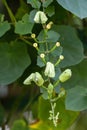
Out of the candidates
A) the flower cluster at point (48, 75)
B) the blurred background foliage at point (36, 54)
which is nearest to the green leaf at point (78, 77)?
the blurred background foliage at point (36, 54)

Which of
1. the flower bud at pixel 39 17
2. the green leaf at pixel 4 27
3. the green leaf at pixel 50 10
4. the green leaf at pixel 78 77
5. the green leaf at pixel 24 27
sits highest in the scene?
the flower bud at pixel 39 17

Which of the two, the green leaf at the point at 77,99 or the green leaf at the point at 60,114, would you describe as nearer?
the green leaf at the point at 77,99

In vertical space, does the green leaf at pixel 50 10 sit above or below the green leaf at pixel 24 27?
above

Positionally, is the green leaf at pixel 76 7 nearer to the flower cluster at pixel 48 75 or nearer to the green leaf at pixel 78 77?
the flower cluster at pixel 48 75

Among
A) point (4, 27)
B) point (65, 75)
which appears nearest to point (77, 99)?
point (65, 75)

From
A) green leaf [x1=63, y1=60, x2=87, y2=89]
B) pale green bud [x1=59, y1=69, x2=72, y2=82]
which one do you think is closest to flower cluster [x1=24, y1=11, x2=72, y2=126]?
pale green bud [x1=59, y1=69, x2=72, y2=82]

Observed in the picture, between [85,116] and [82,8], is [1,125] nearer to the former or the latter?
[85,116]

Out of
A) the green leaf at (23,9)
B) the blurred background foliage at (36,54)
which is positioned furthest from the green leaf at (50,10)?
the green leaf at (23,9)

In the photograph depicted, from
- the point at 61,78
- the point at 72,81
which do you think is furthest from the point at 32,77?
the point at 72,81
